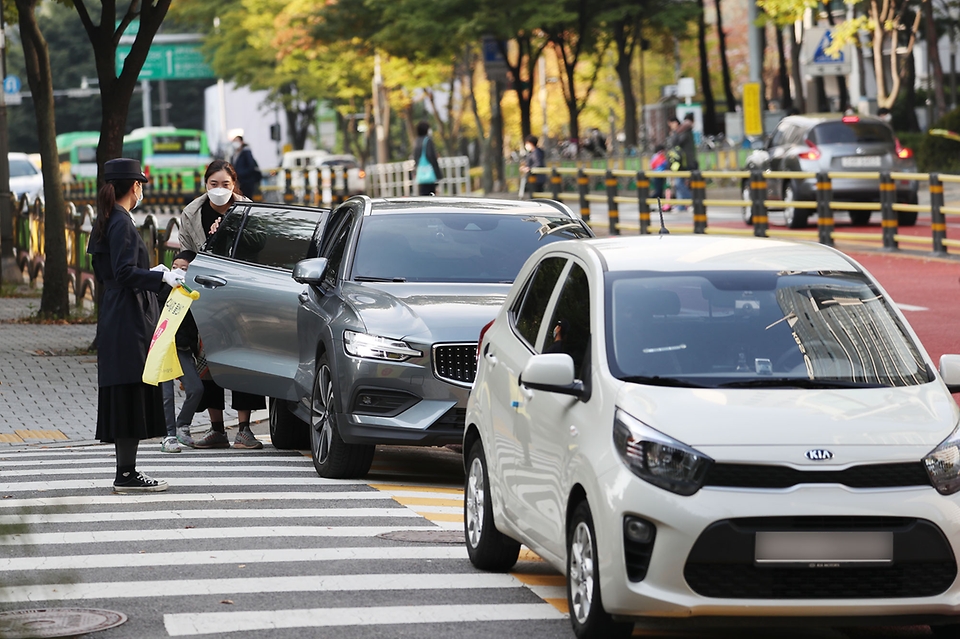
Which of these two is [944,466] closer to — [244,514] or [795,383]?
[795,383]

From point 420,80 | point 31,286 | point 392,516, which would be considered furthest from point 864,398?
point 420,80

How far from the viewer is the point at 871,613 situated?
5598 mm

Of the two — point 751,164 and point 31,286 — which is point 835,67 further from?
point 31,286

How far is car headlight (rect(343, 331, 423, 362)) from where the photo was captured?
9883 millimetres

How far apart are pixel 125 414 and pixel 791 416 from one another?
4.82 m

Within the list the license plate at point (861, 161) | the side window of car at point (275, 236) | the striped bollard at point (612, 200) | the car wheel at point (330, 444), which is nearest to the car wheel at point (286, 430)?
the side window of car at point (275, 236)

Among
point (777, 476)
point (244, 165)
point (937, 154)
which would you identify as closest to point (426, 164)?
point (244, 165)

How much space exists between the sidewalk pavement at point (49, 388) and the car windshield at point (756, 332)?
7.48 metres

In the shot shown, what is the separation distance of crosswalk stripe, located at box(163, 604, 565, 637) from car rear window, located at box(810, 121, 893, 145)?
2236 cm

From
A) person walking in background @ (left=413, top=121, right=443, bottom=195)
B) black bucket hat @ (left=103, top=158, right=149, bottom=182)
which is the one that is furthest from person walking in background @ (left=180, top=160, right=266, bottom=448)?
person walking in background @ (left=413, top=121, right=443, bottom=195)

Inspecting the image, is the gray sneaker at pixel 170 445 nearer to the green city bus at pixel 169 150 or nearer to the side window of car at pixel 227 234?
the side window of car at pixel 227 234

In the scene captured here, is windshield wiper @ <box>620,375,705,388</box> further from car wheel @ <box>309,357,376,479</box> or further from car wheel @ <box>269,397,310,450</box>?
car wheel @ <box>269,397,310,450</box>

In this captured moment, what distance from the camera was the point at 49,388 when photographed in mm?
15742

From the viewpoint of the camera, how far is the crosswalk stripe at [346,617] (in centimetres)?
646
